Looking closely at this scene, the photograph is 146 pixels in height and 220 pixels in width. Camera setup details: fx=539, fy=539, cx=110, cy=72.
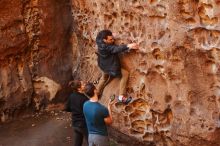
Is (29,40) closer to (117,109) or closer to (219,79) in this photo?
(117,109)

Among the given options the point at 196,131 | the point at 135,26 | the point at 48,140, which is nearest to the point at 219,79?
the point at 196,131

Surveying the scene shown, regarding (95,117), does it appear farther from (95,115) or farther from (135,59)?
(135,59)

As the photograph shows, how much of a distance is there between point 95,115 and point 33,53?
3448mm

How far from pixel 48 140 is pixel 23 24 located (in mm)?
2080

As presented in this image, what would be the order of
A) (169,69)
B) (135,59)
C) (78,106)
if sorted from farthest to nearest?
1. (135,59)
2. (169,69)
3. (78,106)

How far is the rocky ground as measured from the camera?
8469mm

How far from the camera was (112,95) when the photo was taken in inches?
323

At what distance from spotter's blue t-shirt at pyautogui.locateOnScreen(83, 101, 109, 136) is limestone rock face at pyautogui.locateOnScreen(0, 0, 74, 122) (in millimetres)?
3141

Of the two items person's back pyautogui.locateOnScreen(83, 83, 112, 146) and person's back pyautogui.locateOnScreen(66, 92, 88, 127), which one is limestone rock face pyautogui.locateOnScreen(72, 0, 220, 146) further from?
person's back pyautogui.locateOnScreen(83, 83, 112, 146)

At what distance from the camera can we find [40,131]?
29.0 ft

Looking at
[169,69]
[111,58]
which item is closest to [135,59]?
[111,58]

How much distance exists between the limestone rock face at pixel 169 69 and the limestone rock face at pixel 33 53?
4.11 ft

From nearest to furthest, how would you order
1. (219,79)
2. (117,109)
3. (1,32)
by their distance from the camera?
(219,79)
(117,109)
(1,32)

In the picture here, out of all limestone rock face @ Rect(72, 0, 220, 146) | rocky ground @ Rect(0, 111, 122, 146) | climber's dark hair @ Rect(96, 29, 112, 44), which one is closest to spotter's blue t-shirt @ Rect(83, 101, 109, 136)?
limestone rock face @ Rect(72, 0, 220, 146)
